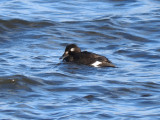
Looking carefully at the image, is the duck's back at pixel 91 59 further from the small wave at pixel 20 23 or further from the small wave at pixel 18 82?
the small wave at pixel 20 23

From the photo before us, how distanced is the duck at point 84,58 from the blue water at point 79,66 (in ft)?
0.57

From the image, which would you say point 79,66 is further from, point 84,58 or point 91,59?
point 91,59

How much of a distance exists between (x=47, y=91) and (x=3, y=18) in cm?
724

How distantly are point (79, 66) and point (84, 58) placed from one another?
23 cm

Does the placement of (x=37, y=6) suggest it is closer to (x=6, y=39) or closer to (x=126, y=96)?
(x=6, y=39)

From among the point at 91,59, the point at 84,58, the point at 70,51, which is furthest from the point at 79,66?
the point at 70,51

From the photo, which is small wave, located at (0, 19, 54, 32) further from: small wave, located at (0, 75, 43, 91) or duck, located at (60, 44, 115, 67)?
small wave, located at (0, 75, 43, 91)

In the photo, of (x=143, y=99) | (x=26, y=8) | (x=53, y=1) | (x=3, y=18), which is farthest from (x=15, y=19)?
(x=143, y=99)

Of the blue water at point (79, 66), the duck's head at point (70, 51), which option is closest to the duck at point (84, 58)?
the duck's head at point (70, 51)

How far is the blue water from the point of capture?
30.9ft

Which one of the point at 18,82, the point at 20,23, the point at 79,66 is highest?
the point at 20,23

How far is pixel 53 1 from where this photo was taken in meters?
20.3

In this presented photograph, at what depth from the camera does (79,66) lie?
12.9 meters

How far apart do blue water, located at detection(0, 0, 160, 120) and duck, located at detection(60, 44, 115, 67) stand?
17cm
